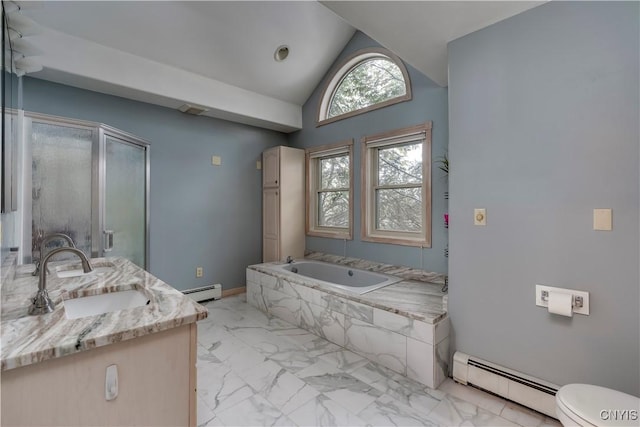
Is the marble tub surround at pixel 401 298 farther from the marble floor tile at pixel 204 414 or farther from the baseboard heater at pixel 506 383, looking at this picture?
the marble floor tile at pixel 204 414

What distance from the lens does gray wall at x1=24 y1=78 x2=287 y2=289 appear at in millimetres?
3117

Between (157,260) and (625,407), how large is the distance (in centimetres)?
385

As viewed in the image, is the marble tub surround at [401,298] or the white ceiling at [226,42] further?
the marble tub surround at [401,298]

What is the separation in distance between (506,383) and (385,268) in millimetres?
1636

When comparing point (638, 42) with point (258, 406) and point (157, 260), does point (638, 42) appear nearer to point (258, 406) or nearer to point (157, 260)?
point (258, 406)

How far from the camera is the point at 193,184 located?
12.2 ft

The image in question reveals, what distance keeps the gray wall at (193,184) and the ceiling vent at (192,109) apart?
0.12 m

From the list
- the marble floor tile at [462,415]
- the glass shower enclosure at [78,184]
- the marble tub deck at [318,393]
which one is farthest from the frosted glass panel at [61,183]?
the marble floor tile at [462,415]

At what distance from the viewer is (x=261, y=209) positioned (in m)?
4.37

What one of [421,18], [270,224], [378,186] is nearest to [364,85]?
[378,186]

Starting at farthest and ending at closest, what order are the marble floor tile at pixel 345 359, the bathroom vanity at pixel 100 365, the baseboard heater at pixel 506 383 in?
the marble floor tile at pixel 345 359
the baseboard heater at pixel 506 383
the bathroom vanity at pixel 100 365

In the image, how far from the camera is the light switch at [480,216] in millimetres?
1909

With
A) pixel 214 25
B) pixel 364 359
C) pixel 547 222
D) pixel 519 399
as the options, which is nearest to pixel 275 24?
pixel 214 25

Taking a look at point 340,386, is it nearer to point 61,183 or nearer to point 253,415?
point 253,415
